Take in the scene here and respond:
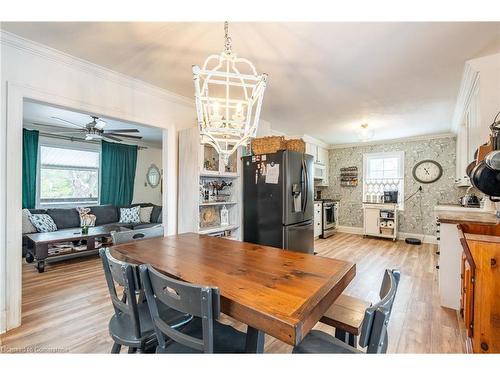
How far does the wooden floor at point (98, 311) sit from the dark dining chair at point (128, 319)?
71cm

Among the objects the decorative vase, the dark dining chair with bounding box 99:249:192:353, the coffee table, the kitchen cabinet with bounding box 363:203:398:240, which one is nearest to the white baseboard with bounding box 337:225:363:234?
the kitchen cabinet with bounding box 363:203:398:240

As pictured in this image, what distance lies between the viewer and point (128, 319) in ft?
4.51

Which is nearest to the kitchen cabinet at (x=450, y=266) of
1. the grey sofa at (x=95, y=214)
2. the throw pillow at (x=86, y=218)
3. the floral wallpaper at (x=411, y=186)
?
the floral wallpaper at (x=411, y=186)

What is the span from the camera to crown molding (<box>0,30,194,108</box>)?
6.37 feet

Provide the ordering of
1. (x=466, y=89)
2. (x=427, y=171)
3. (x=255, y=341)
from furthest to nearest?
1. (x=427, y=171)
2. (x=466, y=89)
3. (x=255, y=341)

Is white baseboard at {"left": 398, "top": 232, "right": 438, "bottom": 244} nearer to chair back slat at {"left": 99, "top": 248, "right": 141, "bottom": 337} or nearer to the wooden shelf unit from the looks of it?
the wooden shelf unit

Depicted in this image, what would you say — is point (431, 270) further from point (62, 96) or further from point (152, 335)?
point (62, 96)

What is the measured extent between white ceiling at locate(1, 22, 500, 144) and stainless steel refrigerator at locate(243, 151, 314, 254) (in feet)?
3.02

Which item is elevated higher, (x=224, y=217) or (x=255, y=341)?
(x=224, y=217)

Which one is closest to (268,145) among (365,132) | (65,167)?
(365,132)

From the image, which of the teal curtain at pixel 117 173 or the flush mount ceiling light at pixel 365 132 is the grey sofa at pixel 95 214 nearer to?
the teal curtain at pixel 117 173

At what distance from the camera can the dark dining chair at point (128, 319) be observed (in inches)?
45.2

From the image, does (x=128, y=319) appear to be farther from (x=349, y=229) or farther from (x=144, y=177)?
(x=349, y=229)

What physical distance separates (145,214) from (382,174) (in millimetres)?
5947
